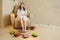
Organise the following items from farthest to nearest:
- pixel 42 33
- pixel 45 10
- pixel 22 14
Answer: pixel 45 10, pixel 22 14, pixel 42 33

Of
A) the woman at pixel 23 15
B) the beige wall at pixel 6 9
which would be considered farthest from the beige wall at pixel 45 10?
the beige wall at pixel 6 9

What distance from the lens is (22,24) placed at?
4332 millimetres

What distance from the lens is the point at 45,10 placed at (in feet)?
16.4

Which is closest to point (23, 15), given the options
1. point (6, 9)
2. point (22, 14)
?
point (22, 14)

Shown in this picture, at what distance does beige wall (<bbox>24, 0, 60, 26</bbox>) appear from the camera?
490 centimetres

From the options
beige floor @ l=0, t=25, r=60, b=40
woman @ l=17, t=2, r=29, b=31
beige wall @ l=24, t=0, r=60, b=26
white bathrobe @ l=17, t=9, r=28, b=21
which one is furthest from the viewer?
beige wall @ l=24, t=0, r=60, b=26

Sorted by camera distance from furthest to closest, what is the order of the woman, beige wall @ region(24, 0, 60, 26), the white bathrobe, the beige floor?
beige wall @ region(24, 0, 60, 26), the white bathrobe, the woman, the beige floor

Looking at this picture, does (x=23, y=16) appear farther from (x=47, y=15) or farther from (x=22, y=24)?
(x=47, y=15)

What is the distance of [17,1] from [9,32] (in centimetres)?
136

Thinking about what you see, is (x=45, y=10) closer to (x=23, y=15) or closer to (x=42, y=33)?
(x=23, y=15)

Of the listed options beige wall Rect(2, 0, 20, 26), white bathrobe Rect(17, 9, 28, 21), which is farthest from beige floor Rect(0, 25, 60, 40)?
white bathrobe Rect(17, 9, 28, 21)

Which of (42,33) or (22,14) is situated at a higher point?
(22,14)

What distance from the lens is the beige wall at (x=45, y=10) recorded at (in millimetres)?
4898

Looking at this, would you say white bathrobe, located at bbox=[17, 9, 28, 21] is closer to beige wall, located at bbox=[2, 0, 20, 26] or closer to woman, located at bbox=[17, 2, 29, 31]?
woman, located at bbox=[17, 2, 29, 31]
